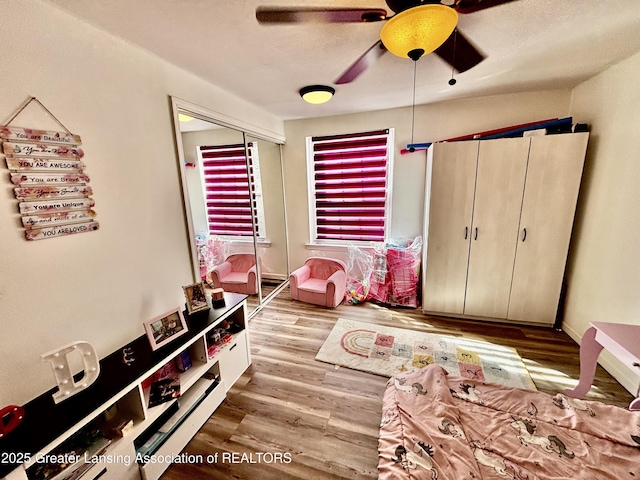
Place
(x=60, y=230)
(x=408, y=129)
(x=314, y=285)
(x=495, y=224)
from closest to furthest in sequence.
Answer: (x=60, y=230)
(x=495, y=224)
(x=408, y=129)
(x=314, y=285)

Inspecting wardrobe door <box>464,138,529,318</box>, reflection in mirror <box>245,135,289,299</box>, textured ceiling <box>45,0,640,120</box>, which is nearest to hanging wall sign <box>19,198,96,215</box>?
textured ceiling <box>45,0,640,120</box>

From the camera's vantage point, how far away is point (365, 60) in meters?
1.63

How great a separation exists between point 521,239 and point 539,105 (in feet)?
4.94

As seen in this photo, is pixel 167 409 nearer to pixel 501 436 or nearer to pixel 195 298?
pixel 195 298

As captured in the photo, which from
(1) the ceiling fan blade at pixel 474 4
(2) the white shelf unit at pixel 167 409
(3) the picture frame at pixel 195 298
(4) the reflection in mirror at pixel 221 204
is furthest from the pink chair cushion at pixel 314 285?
(1) the ceiling fan blade at pixel 474 4

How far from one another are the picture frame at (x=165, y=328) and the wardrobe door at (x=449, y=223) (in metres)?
2.54

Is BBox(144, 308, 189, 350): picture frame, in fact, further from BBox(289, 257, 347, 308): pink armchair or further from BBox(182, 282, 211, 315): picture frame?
BBox(289, 257, 347, 308): pink armchair

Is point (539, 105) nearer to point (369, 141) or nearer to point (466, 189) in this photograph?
point (466, 189)

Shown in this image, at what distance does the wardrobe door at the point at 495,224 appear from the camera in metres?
2.47

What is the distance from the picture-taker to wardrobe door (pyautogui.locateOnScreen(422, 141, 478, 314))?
260 cm

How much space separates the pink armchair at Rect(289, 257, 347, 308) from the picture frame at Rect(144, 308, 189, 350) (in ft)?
6.07

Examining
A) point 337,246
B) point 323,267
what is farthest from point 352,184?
point 323,267

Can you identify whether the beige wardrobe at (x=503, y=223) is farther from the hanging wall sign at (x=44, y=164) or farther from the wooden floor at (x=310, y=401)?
the hanging wall sign at (x=44, y=164)

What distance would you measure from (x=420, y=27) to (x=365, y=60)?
2.21 feet
